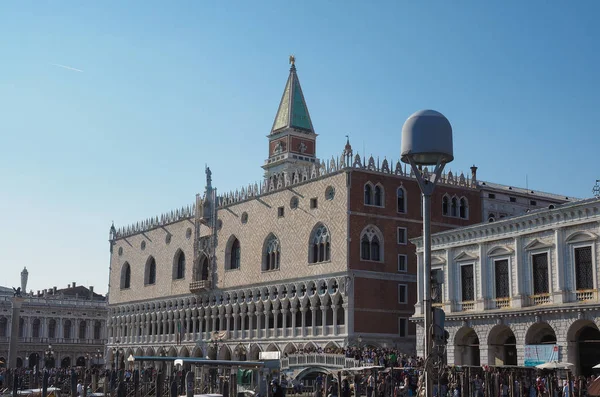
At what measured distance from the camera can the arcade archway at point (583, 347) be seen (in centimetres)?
3244

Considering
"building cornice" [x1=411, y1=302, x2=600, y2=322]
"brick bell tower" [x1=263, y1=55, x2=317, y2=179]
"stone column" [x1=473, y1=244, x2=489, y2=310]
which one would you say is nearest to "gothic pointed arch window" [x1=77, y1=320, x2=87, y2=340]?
"brick bell tower" [x1=263, y1=55, x2=317, y2=179]

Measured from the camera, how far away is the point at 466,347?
126ft

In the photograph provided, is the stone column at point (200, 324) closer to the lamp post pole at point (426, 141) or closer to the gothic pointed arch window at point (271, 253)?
the gothic pointed arch window at point (271, 253)

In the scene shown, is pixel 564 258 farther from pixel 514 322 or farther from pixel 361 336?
pixel 361 336

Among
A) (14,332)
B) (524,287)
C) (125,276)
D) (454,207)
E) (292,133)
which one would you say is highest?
(292,133)

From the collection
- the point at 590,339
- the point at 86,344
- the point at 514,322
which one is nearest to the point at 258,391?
the point at 514,322

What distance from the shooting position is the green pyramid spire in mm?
66938

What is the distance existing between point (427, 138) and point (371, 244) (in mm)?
30510

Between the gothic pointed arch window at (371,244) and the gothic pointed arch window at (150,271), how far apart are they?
26.2m

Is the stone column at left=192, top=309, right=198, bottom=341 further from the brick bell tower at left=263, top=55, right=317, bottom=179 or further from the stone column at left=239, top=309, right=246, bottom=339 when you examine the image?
the brick bell tower at left=263, top=55, right=317, bottom=179

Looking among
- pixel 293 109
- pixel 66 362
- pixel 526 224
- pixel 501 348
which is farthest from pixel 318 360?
pixel 66 362

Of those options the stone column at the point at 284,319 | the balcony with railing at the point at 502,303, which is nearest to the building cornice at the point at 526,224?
the balcony with railing at the point at 502,303

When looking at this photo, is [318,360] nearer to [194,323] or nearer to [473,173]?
[473,173]

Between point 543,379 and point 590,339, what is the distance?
3846mm
